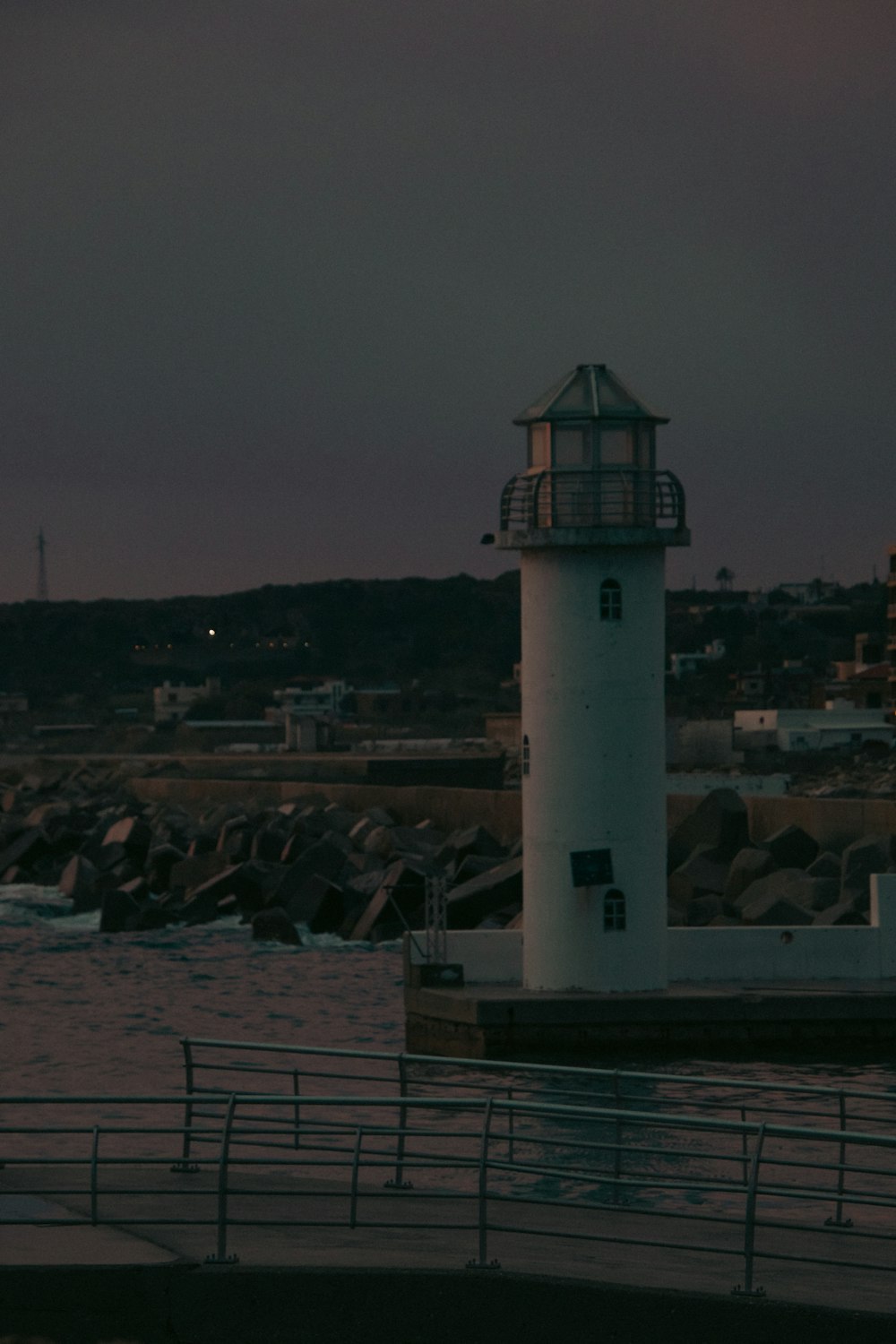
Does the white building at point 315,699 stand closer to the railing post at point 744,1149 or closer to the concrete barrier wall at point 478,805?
the concrete barrier wall at point 478,805

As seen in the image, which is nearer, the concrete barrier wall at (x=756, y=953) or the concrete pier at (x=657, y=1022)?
the concrete pier at (x=657, y=1022)

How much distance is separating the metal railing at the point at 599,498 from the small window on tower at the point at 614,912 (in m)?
3.77

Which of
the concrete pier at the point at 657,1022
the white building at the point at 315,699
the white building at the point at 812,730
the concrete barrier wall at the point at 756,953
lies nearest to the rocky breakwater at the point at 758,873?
the concrete barrier wall at the point at 756,953

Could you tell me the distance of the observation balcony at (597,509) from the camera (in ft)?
73.9

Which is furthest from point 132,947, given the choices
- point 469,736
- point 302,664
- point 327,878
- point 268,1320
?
point 302,664

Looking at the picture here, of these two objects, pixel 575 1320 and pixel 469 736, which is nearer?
pixel 575 1320

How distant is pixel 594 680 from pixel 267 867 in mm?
18760

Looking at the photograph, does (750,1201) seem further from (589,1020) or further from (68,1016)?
(68,1016)

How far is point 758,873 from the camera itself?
31.7 m

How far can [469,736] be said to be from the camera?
11638cm

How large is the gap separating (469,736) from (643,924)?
9341 cm

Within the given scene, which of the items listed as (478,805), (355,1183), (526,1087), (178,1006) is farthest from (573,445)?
(478,805)

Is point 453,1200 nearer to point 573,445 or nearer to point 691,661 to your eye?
point 573,445

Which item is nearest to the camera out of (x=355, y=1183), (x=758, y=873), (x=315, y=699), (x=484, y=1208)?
(x=484, y=1208)
